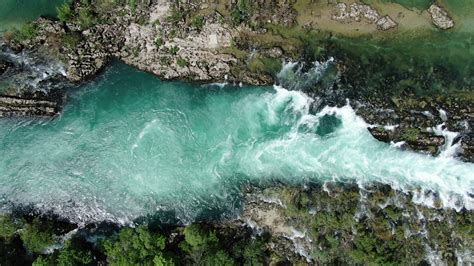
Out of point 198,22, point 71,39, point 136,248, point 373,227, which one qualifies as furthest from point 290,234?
point 71,39

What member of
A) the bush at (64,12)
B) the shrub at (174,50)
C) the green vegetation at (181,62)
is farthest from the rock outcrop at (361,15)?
the bush at (64,12)

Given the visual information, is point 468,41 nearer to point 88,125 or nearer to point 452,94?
point 452,94

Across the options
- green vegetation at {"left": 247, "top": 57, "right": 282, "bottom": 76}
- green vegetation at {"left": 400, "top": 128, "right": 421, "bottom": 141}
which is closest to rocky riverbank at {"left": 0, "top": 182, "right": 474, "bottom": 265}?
green vegetation at {"left": 400, "top": 128, "right": 421, "bottom": 141}

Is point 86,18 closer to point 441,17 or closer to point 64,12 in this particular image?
point 64,12

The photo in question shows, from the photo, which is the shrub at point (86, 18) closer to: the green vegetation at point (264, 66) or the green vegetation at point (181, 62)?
the green vegetation at point (181, 62)

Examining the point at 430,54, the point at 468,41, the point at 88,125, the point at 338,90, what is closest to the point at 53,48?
the point at 88,125
